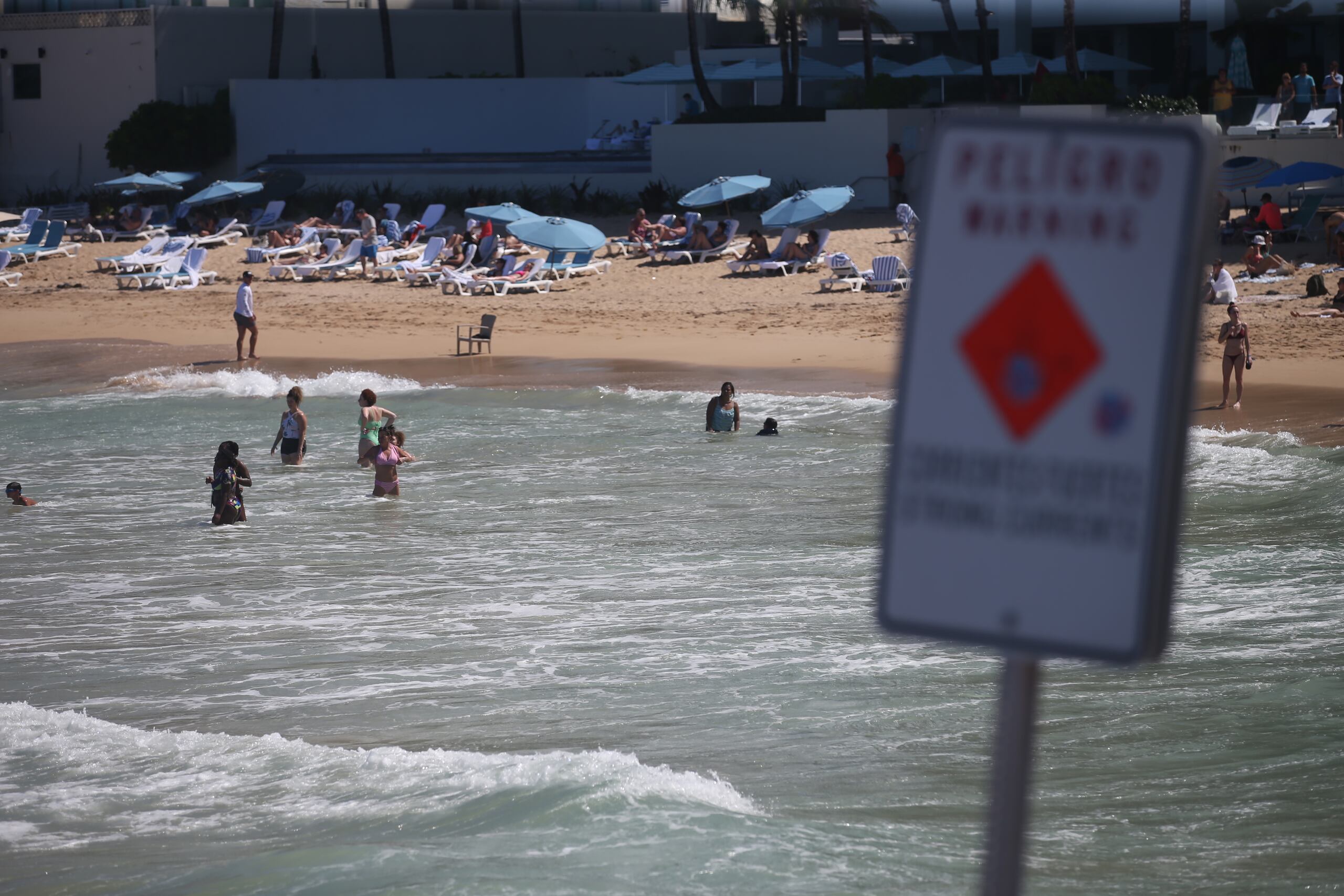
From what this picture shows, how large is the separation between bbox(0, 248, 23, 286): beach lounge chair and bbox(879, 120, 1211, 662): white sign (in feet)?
107

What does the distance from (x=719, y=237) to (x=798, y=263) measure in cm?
262

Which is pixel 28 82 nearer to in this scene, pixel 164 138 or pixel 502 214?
pixel 164 138

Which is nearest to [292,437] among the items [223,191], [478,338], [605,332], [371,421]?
[371,421]

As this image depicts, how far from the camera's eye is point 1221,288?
20500 millimetres

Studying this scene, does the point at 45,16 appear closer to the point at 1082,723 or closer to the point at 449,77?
the point at 449,77

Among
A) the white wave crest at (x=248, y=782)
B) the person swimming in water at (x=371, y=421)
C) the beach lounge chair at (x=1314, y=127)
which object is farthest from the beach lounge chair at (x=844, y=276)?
the white wave crest at (x=248, y=782)

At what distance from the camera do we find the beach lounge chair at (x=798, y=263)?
90.8 ft

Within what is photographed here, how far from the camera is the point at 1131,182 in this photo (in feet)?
5.65

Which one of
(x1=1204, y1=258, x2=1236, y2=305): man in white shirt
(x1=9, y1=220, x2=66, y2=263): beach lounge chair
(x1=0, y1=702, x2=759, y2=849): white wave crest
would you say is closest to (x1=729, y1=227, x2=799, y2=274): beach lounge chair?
(x1=1204, y1=258, x2=1236, y2=305): man in white shirt

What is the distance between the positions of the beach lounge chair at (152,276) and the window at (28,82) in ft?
49.1

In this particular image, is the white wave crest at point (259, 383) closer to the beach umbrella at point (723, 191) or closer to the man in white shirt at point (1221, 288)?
the beach umbrella at point (723, 191)

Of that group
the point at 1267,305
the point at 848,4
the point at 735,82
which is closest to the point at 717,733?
the point at 1267,305

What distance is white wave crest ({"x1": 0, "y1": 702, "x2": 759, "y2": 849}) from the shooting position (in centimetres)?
733

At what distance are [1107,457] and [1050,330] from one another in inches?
6.3
